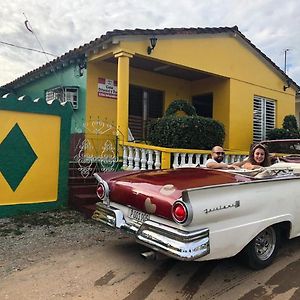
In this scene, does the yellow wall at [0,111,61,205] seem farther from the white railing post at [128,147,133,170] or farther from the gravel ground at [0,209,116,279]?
the white railing post at [128,147,133,170]

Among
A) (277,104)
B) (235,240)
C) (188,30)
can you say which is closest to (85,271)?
(235,240)

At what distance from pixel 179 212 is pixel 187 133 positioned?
4598 millimetres

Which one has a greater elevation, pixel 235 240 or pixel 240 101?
pixel 240 101

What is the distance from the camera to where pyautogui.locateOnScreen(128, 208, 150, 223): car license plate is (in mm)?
3831

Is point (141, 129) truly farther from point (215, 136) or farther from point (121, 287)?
point (121, 287)

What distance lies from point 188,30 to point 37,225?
22.5 ft

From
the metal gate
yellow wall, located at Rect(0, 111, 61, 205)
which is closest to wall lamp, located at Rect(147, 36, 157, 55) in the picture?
the metal gate

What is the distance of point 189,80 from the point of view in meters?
12.6

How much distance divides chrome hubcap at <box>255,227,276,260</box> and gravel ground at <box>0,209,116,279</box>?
2.11 metres

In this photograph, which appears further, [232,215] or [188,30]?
[188,30]

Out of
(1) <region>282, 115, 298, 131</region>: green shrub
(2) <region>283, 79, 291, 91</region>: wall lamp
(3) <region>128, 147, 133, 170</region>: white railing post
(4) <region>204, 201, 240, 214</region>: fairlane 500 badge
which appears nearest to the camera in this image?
(4) <region>204, 201, 240, 214</region>: fairlane 500 badge

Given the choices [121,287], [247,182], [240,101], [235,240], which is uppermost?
[240,101]

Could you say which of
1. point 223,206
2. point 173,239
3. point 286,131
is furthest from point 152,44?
point 173,239

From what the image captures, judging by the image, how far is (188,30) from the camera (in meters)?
9.94
